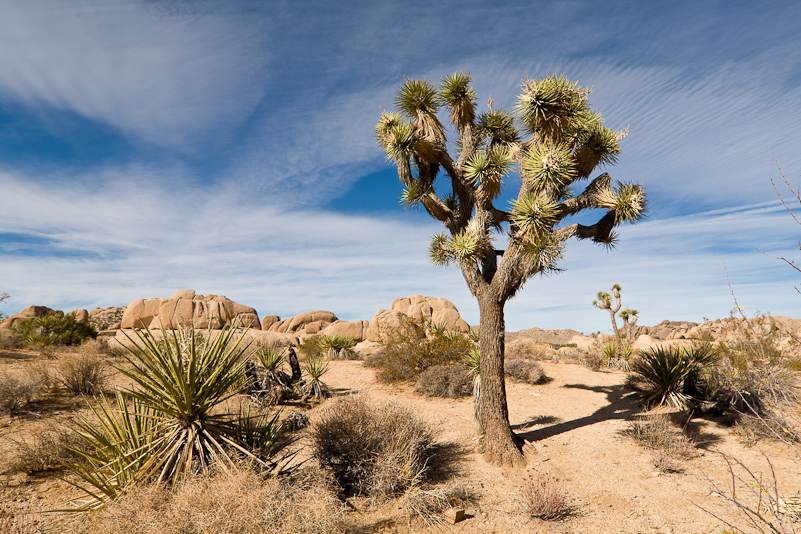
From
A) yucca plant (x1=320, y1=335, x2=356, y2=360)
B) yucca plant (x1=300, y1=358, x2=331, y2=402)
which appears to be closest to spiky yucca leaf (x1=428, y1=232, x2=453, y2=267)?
yucca plant (x1=300, y1=358, x2=331, y2=402)

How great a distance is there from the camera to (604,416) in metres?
10.3

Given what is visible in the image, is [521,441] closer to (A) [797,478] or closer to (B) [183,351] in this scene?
(A) [797,478]

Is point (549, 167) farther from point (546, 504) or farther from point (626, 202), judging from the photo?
point (546, 504)

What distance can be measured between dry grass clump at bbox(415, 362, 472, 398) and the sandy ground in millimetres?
362

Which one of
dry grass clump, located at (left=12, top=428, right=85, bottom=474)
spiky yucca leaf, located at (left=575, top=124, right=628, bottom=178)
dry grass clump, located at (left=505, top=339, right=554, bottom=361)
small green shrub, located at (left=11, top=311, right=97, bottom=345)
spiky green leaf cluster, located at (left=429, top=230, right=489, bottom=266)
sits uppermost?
spiky yucca leaf, located at (left=575, top=124, right=628, bottom=178)

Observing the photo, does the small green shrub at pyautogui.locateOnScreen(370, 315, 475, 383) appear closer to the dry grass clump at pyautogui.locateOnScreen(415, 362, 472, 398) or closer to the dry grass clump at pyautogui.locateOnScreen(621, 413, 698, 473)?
the dry grass clump at pyautogui.locateOnScreen(415, 362, 472, 398)

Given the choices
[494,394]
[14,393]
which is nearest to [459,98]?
[494,394]

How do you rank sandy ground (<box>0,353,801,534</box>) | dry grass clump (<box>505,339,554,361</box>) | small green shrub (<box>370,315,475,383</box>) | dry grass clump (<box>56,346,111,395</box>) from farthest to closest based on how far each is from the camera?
1. dry grass clump (<box>505,339,554,361</box>)
2. small green shrub (<box>370,315,475,383</box>)
3. dry grass clump (<box>56,346,111,395</box>)
4. sandy ground (<box>0,353,801,534</box>)

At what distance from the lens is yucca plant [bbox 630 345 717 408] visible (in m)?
10.3

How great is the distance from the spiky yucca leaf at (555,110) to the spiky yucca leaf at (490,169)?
2.95 feet

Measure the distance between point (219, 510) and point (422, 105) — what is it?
8.36 metres

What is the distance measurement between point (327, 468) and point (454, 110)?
743 cm

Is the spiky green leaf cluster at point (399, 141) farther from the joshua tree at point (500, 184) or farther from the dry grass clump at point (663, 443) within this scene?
the dry grass clump at point (663, 443)

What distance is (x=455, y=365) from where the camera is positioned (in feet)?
45.3
